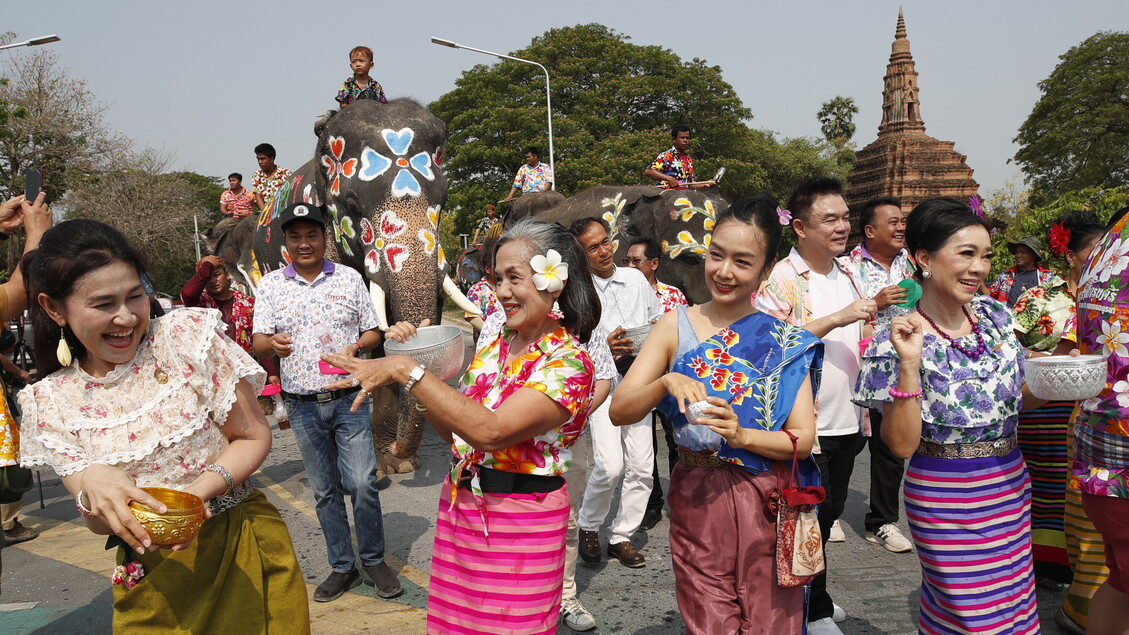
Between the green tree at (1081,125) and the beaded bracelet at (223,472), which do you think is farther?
the green tree at (1081,125)

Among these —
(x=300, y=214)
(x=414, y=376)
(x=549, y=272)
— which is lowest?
(x=414, y=376)

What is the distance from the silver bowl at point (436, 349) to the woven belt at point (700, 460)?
84 centimetres

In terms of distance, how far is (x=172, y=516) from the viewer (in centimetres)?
202

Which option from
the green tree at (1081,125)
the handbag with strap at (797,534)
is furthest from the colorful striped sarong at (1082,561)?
the green tree at (1081,125)

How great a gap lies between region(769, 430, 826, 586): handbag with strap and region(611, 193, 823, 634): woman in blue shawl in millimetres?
51

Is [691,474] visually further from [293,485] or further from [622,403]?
[293,485]

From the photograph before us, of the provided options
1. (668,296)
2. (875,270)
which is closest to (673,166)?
(668,296)

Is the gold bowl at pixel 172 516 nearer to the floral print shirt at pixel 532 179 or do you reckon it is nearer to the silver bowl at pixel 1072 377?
the silver bowl at pixel 1072 377

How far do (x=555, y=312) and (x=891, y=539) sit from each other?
330 centimetres

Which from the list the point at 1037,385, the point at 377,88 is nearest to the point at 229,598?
the point at 1037,385

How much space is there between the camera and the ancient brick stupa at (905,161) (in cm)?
3262

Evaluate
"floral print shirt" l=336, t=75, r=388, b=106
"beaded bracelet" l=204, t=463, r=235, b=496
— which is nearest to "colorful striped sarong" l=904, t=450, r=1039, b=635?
"beaded bracelet" l=204, t=463, r=235, b=496

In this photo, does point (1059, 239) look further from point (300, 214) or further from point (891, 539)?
point (300, 214)

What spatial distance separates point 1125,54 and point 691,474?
3470cm
